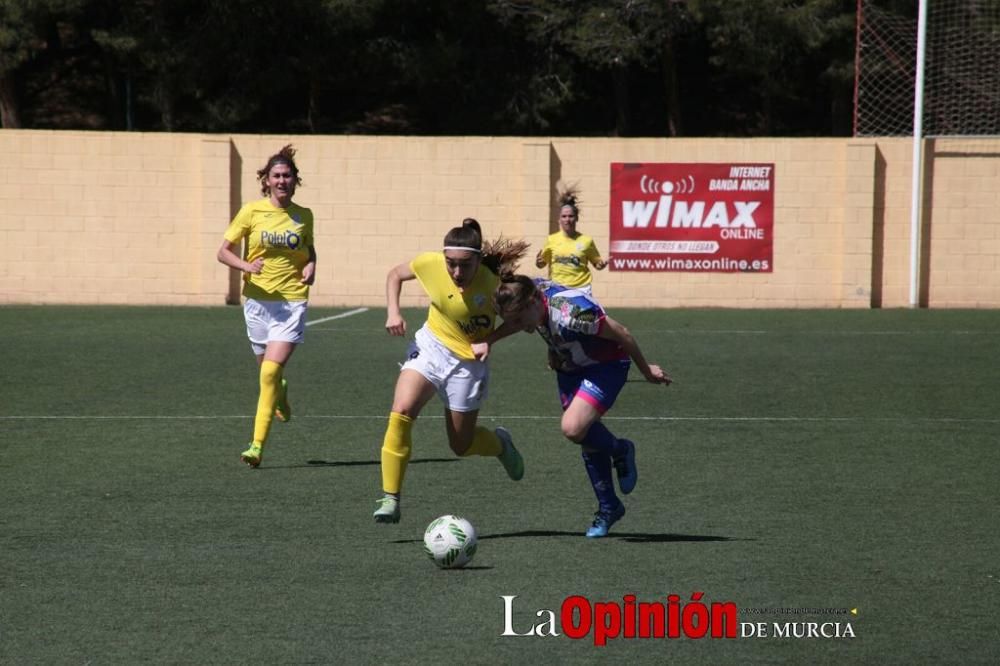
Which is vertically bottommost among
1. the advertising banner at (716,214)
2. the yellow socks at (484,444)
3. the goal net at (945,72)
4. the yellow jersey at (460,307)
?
the yellow socks at (484,444)

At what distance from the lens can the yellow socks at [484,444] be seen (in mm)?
8758

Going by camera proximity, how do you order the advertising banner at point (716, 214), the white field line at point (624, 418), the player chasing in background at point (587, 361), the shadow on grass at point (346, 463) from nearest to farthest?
the player chasing in background at point (587, 361) → the shadow on grass at point (346, 463) → the white field line at point (624, 418) → the advertising banner at point (716, 214)

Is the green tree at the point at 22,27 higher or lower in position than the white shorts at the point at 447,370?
higher

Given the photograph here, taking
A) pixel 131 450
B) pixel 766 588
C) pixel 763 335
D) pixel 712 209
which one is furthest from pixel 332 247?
pixel 766 588

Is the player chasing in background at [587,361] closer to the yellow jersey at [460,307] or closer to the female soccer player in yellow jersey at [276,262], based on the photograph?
the yellow jersey at [460,307]

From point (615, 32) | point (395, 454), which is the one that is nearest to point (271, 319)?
point (395, 454)

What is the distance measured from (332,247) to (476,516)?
16.7 meters

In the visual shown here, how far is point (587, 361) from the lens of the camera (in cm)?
795

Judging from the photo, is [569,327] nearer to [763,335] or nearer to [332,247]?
[763,335]

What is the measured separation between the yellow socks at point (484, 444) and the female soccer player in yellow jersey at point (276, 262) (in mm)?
2261

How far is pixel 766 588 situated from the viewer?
6789 millimetres

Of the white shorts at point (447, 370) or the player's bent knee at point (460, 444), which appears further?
the player's bent knee at point (460, 444)

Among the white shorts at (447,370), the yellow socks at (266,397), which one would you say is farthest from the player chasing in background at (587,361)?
the yellow socks at (266,397)

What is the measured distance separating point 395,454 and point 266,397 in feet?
8.31
